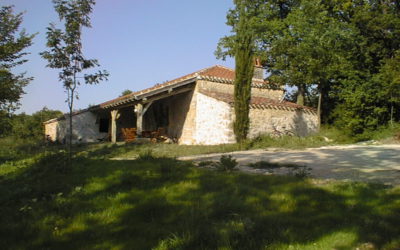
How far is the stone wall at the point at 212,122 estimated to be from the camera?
14.6 m

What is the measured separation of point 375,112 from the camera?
1487 centimetres

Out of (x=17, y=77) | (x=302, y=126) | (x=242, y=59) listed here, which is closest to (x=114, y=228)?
(x=242, y=59)

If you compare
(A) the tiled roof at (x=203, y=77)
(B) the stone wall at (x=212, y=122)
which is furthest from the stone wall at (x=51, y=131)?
(B) the stone wall at (x=212, y=122)

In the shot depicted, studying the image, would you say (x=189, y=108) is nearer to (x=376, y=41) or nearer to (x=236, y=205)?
(x=376, y=41)

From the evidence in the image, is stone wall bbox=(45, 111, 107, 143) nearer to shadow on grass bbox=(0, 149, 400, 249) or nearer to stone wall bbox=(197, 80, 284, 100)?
stone wall bbox=(197, 80, 284, 100)

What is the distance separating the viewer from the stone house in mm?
15477

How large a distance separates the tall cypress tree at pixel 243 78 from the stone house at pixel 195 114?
1.24m

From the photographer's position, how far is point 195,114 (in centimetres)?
Result: 1686

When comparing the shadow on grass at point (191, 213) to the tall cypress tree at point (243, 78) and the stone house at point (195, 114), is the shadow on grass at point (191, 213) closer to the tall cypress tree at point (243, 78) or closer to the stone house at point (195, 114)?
the tall cypress tree at point (243, 78)

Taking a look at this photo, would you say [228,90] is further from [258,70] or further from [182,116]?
[258,70]

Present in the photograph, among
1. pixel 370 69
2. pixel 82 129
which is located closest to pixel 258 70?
pixel 370 69

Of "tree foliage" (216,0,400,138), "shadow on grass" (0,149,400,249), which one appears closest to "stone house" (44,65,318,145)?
"tree foliage" (216,0,400,138)

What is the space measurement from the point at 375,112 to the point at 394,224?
541 inches

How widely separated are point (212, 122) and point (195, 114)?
164 centimetres
